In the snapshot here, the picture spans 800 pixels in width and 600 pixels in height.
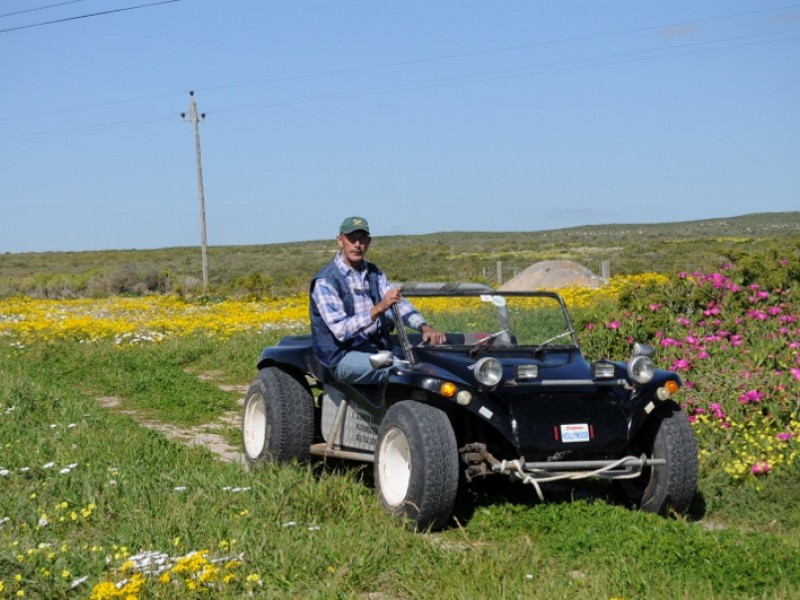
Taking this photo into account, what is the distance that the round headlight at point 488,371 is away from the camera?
6.50 meters

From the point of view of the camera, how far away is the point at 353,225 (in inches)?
301

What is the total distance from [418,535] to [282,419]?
2129 mm

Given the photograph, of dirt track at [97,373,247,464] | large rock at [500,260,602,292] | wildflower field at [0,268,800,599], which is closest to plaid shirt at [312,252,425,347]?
wildflower field at [0,268,800,599]

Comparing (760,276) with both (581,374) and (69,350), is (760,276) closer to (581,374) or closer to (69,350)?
(581,374)

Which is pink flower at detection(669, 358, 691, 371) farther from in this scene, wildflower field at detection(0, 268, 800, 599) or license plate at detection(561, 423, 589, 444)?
license plate at detection(561, 423, 589, 444)

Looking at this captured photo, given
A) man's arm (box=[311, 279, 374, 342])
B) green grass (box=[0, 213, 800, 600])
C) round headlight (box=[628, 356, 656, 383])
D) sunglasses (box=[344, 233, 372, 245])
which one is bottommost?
green grass (box=[0, 213, 800, 600])

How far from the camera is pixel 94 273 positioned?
156 ft

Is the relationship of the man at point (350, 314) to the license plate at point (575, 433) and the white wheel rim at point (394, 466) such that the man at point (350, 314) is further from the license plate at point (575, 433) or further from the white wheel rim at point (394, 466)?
the license plate at point (575, 433)

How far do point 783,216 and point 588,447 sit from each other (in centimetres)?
14855

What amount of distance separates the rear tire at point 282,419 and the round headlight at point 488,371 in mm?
1960

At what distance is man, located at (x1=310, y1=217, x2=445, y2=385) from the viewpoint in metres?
7.42

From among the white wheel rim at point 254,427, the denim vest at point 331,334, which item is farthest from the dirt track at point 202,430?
the denim vest at point 331,334

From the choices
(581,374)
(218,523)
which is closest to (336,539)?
(218,523)

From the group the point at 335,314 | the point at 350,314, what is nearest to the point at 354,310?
the point at 350,314
